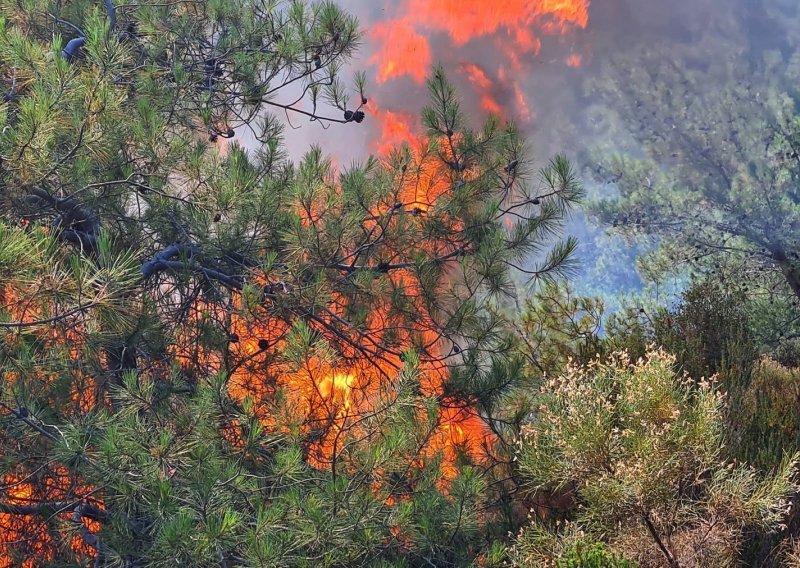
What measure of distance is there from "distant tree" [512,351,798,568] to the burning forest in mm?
14

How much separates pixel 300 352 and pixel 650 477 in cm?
131

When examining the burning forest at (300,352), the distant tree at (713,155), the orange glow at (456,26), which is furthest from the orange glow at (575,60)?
the burning forest at (300,352)

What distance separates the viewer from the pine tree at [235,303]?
7.55ft

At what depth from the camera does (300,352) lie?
2.46m

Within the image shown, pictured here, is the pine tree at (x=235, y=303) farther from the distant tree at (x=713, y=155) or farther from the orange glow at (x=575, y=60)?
the orange glow at (x=575, y=60)

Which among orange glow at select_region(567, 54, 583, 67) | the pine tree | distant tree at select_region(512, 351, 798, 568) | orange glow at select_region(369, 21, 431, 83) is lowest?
distant tree at select_region(512, 351, 798, 568)

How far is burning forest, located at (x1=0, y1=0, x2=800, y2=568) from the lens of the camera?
2.35 metres

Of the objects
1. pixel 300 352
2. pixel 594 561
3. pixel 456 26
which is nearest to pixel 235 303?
pixel 300 352

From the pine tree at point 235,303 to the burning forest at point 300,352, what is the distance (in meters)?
0.01

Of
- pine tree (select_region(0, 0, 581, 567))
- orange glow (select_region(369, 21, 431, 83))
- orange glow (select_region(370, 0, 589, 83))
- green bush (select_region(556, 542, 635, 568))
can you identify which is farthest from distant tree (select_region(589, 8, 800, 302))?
green bush (select_region(556, 542, 635, 568))

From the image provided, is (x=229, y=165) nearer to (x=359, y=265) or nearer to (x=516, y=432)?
(x=359, y=265)

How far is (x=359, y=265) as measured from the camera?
3.28 m

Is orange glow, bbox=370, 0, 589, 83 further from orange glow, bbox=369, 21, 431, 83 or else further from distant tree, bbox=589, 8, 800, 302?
distant tree, bbox=589, 8, 800, 302

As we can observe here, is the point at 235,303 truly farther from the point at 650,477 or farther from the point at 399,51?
the point at 399,51
